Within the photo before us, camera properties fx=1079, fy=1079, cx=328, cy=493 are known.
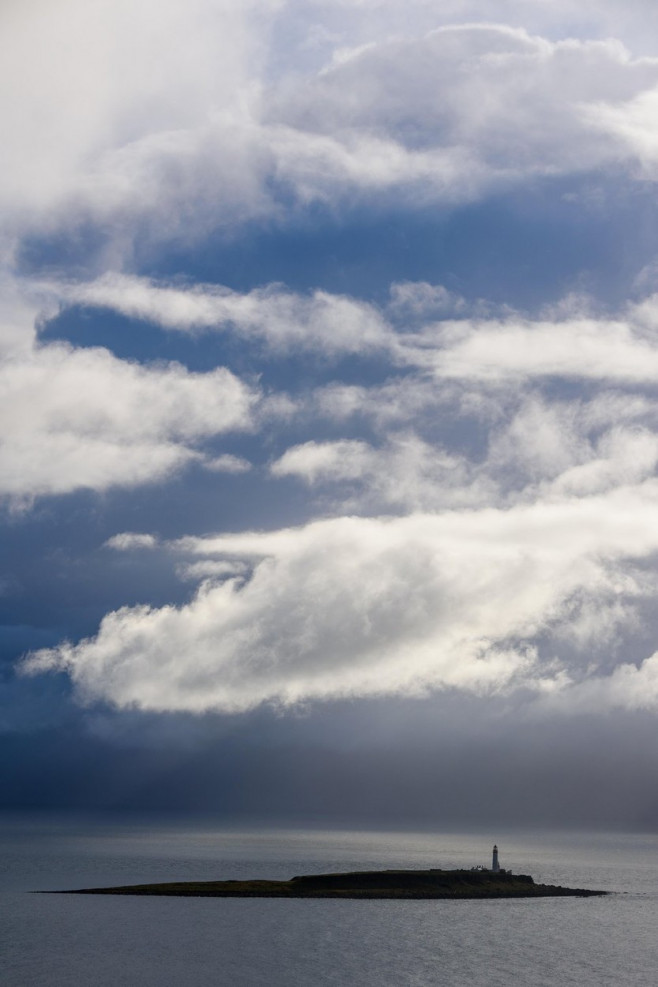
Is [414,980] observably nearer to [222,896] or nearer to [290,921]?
[290,921]

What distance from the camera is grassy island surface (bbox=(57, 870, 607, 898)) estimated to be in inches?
5344

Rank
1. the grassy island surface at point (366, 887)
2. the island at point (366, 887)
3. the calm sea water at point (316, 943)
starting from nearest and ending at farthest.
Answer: the calm sea water at point (316, 943)
the island at point (366, 887)
the grassy island surface at point (366, 887)

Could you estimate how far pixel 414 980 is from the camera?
3349 inches

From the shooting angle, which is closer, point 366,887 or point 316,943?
point 316,943

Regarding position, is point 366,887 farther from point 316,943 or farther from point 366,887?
point 316,943

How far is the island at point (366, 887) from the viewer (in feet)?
445

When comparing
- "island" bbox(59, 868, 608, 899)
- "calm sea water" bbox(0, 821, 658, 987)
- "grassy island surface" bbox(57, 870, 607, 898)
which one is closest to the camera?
"calm sea water" bbox(0, 821, 658, 987)

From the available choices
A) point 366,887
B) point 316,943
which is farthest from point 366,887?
point 316,943

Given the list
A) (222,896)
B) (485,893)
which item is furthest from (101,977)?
(485,893)

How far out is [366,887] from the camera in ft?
464

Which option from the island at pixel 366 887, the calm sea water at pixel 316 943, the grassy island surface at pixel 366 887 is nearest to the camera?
the calm sea water at pixel 316 943

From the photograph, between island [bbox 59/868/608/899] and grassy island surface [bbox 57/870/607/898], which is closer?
island [bbox 59/868/608/899]

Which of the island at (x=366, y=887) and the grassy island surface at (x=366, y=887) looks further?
the grassy island surface at (x=366, y=887)

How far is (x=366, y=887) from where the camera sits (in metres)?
142
